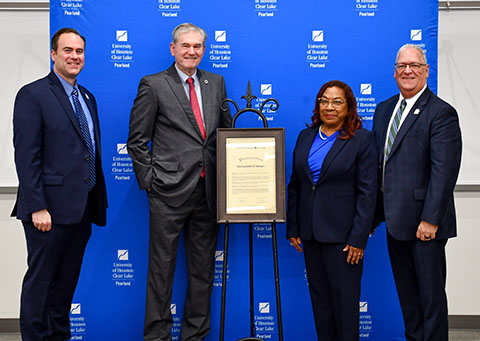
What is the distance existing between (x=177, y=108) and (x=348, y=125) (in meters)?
1.01

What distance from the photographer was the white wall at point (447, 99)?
371cm

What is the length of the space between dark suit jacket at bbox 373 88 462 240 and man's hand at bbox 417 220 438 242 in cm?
3

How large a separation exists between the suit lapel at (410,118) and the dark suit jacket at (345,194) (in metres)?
0.12

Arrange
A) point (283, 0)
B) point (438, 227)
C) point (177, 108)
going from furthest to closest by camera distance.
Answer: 1. point (283, 0)
2. point (177, 108)
3. point (438, 227)

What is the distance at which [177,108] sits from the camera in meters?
2.91

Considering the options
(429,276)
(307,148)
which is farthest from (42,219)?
(429,276)

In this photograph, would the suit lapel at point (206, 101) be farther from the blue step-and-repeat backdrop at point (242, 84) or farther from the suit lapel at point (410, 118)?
the suit lapel at point (410, 118)

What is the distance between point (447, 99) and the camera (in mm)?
3758

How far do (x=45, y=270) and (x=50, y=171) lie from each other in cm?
53

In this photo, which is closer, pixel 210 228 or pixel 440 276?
pixel 440 276

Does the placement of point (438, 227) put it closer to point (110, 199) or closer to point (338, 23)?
point (338, 23)

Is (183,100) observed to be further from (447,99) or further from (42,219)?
(447,99)

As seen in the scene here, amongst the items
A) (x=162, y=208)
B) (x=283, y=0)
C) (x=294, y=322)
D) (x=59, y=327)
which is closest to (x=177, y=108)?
(x=162, y=208)

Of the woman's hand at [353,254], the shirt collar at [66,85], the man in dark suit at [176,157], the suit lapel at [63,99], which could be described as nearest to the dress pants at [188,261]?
the man in dark suit at [176,157]
